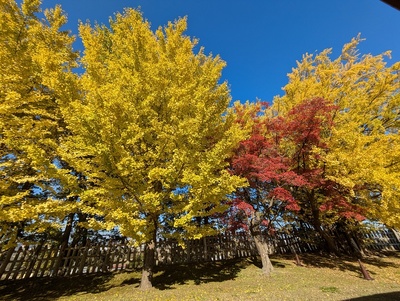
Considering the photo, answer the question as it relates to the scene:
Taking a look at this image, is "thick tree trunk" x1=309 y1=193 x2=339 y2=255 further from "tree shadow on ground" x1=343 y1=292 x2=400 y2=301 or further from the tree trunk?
"tree shadow on ground" x1=343 y1=292 x2=400 y2=301

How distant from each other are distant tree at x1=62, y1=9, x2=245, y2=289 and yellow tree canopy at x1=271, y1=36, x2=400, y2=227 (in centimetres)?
516

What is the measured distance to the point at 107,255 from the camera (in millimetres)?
10227

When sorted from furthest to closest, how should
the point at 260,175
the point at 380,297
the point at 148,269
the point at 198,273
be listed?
the point at 198,273 < the point at 260,175 < the point at 148,269 < the point at 380,297

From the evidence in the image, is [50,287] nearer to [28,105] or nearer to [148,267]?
[148,267]

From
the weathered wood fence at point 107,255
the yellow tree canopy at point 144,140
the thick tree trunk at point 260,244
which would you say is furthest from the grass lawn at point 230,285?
the yellow tree canopy at point 144,140

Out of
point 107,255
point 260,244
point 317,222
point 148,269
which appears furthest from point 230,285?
point 317,222

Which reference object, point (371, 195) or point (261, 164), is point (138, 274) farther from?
point (371, 195)

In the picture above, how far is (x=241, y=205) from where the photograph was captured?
8711 millimetres

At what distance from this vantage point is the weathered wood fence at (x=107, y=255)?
905cm

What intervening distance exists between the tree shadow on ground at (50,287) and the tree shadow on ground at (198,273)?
84.4 inches

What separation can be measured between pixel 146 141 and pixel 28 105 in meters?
4.84

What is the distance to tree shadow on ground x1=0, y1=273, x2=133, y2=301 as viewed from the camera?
7270mm

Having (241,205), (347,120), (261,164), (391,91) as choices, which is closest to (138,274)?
(241,205)

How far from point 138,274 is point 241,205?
546cm
